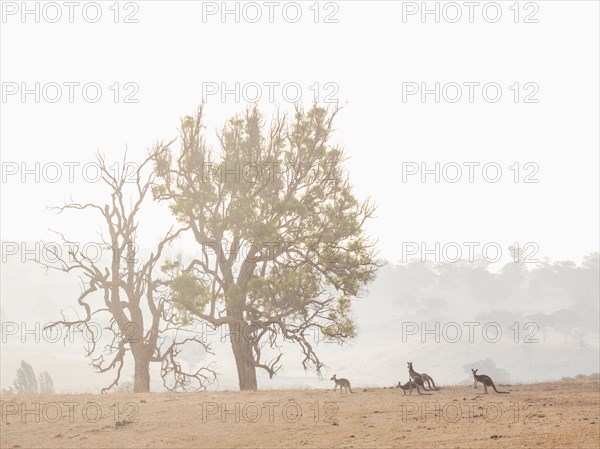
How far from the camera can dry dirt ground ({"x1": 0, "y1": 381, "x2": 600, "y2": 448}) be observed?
1773cm

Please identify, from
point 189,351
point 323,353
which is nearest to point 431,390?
point 189,351

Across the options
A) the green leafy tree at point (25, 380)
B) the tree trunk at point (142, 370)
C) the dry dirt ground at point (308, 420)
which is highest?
the tree trunk at point (142, 370)

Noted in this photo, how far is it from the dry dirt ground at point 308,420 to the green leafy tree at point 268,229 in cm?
636

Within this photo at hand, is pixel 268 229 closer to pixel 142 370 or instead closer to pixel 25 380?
pixel 142 370

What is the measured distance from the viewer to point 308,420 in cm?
2080

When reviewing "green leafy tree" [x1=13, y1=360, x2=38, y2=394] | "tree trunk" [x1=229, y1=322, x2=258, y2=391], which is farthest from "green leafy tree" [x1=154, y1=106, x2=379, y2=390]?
"green leafy tree" [x1=13, y1=360, x2=38, y2=394]

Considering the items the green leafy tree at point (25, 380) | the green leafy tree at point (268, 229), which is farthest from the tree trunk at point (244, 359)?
the green leafy tree at point (25, 380)

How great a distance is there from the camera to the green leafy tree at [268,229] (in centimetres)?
3212

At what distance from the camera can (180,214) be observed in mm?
33125

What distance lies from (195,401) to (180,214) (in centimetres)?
1103

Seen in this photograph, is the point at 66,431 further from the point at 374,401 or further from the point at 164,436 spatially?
the point at 374,401

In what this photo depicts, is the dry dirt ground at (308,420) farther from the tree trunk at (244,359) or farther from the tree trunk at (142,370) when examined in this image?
the tree trunk at (142,370)

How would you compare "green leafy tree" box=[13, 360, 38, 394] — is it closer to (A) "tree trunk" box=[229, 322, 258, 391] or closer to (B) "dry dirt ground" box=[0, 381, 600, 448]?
(A) "tree trunk" box=[229, 322, 258, 391]

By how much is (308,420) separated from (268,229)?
12.2 meters
